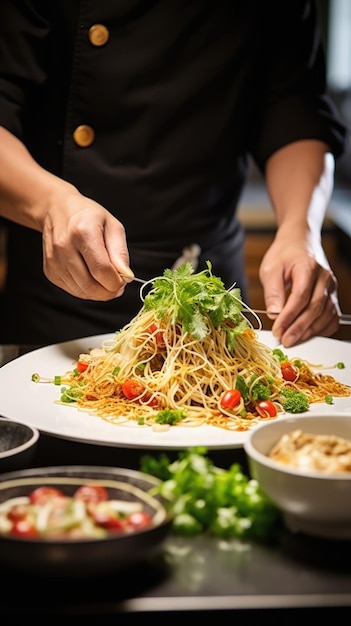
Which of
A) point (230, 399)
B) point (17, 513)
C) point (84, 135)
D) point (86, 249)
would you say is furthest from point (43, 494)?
point (84, 135)

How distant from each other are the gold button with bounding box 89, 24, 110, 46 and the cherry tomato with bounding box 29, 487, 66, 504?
1.69m

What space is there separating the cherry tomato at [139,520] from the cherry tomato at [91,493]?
0.17ft

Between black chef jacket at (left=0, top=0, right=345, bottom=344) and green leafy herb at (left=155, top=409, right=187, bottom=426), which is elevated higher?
black chef jacket at (left=0, top=0, right=345, bottom=344)

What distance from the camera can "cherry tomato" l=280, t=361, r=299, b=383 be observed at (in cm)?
200

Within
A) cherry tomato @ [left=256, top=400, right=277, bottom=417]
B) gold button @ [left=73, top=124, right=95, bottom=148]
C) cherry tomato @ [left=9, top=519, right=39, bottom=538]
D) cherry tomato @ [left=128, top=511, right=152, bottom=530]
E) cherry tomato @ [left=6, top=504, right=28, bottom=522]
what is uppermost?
gold button @ [left=73, top=124, right=95, bottom=148]

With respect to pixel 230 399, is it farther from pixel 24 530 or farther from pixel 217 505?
pixel 24 530

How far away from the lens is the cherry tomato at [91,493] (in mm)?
1139

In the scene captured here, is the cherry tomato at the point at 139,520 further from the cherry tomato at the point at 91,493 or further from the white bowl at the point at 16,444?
the white bowl at the point at 16,444

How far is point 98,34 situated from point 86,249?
2.86 feet

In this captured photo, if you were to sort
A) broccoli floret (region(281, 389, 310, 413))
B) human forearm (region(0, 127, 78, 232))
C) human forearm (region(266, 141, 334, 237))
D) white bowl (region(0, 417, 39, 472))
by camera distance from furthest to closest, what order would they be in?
human forearm (region(266, 141, 334, 237)), human forearm (region(0, 127, 78, 232)), broccoli floret (region(281, 389, 310, 413)), white bowl (region(0, 417, 39, 472))

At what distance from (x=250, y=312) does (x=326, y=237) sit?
8.50 ft

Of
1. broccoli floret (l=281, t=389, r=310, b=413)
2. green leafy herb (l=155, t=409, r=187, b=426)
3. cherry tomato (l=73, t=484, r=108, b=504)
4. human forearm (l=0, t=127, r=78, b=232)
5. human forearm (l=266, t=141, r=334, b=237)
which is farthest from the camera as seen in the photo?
human forearm (l=266, t=141, r=334, b=237)

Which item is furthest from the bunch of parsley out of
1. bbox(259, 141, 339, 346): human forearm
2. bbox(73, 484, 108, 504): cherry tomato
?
bbox(73, 484, 108, 504): cherry tomato

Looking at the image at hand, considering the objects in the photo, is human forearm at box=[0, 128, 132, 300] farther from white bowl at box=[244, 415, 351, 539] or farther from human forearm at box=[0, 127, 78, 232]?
white bowl at box=[244, 415, 351, 539]
